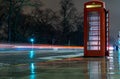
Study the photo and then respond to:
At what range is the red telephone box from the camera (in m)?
28.0

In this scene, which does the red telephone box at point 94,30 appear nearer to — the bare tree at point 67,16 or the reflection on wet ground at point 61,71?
the reflection on wet ground at point 61,71

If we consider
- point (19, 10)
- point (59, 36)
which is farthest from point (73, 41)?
point (19, 10)

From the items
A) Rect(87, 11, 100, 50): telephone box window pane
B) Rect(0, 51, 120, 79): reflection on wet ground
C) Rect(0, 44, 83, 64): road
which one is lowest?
Rect(0, 51, 120, 79): reflection on wet ground

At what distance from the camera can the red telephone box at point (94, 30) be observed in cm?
2803

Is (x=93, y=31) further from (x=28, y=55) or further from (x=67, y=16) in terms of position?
(x=67, y=16)

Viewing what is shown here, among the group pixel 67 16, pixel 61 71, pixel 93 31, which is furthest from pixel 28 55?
pixel 67 16

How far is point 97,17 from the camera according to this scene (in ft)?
92.4

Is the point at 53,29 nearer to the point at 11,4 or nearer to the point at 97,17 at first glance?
the point at 11,4

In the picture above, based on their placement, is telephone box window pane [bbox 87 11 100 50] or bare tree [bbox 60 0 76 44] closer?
telephone box window pane [bbox 87 11 100 50]

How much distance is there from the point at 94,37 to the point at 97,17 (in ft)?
4.81

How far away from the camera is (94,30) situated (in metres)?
28.3

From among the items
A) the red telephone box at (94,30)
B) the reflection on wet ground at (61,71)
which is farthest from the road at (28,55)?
the reflection on wet ground at (61,71)

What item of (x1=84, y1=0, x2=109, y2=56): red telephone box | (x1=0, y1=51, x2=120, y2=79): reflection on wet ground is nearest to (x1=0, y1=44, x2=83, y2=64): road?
(x1=84, y1=0, x2=109, y2=56): red telephone box

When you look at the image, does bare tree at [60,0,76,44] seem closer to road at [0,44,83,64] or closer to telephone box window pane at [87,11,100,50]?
road at [0,44,83,64]
